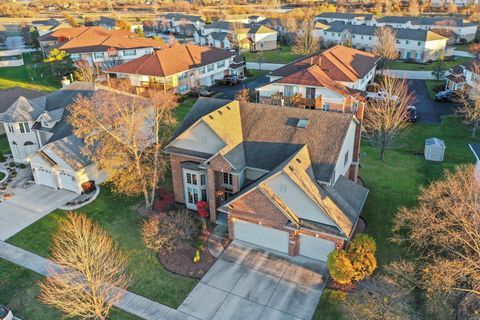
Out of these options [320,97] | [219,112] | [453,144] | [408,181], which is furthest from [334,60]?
[219,112]

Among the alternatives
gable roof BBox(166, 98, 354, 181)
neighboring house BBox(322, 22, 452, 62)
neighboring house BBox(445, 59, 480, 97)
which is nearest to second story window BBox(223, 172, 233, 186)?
gable roof BBox(166, 98, 354, 181)

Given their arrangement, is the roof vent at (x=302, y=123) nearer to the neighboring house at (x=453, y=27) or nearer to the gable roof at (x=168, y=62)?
the gable roof at (x=168, y=62)

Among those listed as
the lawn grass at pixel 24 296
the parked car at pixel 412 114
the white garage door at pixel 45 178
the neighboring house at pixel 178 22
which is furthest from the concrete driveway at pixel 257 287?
the neighboring house at pixel 178 22

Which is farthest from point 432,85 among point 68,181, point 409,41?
point 68,181

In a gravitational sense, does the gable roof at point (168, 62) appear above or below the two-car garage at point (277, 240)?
above

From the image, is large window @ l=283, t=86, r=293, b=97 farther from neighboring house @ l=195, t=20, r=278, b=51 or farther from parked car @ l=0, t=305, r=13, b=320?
neighboring house @ l=195, t=20, r=278, b=51
